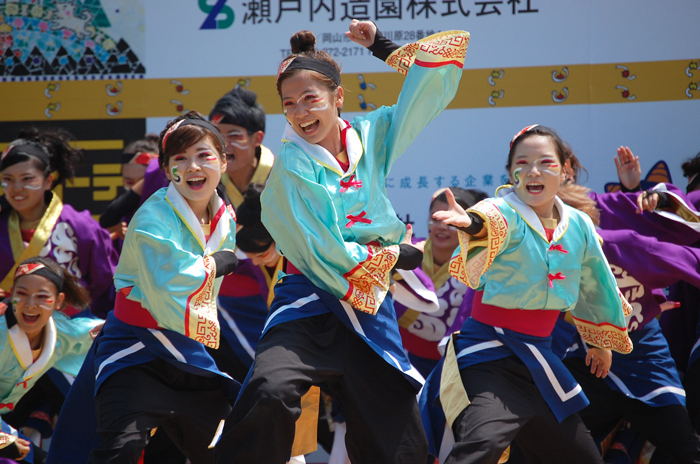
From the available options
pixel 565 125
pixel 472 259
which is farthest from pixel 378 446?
pixel 565 125

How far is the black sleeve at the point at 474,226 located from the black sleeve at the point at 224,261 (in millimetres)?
806

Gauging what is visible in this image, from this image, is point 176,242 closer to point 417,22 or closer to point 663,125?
point 417,22

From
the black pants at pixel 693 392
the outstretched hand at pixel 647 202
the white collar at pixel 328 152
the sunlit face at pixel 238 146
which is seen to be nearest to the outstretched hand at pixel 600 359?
the black pants at pixel 693 392

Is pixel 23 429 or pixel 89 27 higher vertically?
pixel 89 27

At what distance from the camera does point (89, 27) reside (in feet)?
14.3

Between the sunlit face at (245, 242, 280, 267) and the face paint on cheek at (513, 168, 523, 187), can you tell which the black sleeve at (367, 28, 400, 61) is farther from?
the sunlit face at (245, 242, 280, 267)

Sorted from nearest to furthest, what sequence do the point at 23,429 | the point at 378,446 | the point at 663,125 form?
the point at 378,446, the point at 23,429, the point at 663,125

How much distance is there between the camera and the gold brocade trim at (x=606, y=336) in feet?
8.57

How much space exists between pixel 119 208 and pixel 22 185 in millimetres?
480

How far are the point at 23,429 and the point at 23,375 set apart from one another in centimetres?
41

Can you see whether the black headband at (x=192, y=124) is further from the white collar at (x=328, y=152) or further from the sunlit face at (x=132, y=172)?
the sunlit face at (x=132, y=172)

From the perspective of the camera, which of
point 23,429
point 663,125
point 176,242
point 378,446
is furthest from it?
point 663,125

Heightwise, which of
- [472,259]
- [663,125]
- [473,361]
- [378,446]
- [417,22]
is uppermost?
[417,22]

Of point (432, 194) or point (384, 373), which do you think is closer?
point (384, 373)
